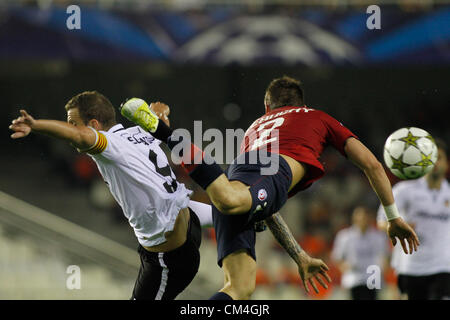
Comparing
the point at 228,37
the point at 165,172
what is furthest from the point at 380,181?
the point at 228,37

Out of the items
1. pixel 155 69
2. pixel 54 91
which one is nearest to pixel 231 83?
pixel 155 69

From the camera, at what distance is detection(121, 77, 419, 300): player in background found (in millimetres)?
4418

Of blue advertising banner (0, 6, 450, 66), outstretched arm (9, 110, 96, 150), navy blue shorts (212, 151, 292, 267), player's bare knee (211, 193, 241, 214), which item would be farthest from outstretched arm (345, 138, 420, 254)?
blue advertising banner (0, 6, 450, 66)

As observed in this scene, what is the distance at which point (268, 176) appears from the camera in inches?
183

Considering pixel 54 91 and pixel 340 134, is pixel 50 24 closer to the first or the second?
pixel 54 91

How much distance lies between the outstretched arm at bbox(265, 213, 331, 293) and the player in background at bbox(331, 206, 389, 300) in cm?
381

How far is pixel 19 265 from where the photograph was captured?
1098 centimetres

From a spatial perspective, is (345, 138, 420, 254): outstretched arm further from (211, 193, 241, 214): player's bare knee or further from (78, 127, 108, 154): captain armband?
(78, 127, 108, 154): captain armband

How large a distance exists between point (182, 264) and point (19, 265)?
22.3 feet

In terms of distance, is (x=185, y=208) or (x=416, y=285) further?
(x=416, y=285)

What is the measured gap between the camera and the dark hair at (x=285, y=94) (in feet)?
17.2

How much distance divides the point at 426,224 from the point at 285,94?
247cm

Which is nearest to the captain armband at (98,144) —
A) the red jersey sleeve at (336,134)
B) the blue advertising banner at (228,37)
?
the red jersey sleeve at (336,134)
